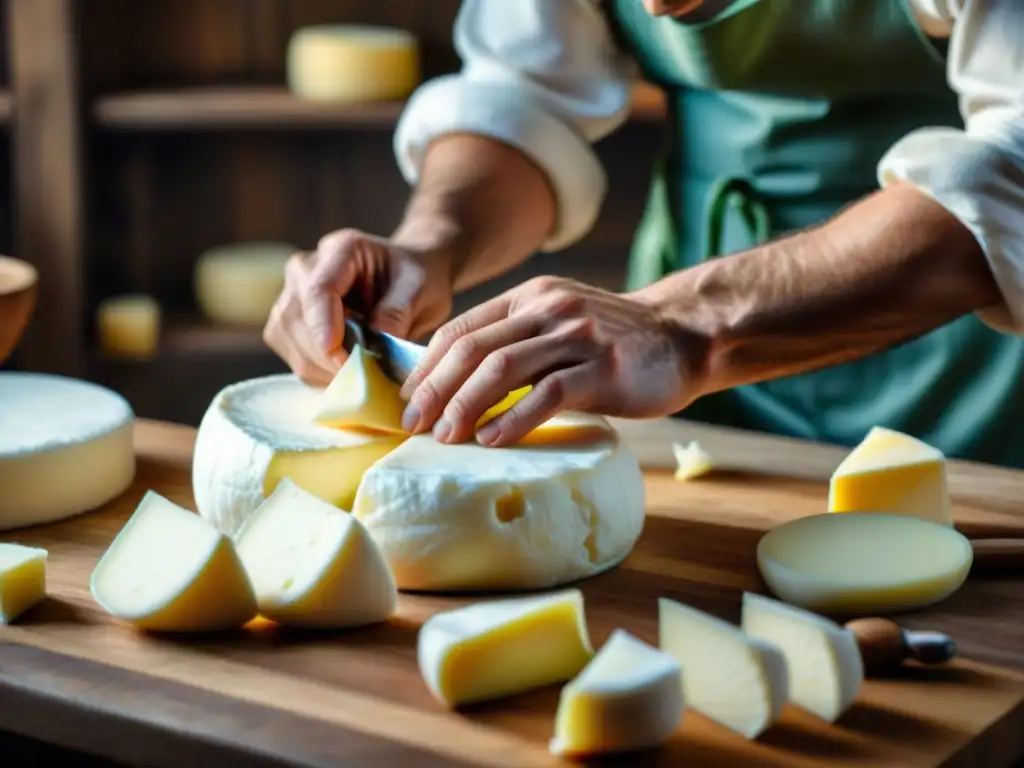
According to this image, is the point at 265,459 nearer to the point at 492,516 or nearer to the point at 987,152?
the point at 492,516

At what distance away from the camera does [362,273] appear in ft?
4.91

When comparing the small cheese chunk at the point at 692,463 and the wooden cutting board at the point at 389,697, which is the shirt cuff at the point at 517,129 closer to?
the small cheese chunk at the point at 692,463

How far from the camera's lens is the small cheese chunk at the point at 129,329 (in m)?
2.58

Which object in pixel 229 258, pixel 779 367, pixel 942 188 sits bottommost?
pixel 229 258

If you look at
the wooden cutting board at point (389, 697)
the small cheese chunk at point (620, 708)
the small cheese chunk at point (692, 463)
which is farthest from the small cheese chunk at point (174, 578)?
the small cheese chunk at point (692, 463)

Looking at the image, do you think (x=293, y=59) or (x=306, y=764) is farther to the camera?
(x=293, y=59)

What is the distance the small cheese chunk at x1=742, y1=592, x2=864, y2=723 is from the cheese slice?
0.53 meters

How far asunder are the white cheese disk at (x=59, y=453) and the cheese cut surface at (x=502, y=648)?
46cm

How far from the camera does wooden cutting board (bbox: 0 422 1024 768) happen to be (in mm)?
912

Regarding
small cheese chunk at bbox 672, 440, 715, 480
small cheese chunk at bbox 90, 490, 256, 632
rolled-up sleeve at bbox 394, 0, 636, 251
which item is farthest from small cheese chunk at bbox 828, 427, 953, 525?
rolled-up sleeve at bbox 394, 0, 636, 251

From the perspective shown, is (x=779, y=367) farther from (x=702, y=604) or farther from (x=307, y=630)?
(x=307, y=630)

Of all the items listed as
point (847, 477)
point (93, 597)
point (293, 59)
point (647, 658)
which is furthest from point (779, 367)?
point (293, 59)

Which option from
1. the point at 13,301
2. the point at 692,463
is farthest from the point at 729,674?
the point at 13,301

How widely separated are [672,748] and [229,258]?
76.3 inches
